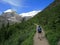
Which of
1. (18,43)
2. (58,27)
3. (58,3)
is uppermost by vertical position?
(58,3)

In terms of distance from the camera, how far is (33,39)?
2398 centimetres

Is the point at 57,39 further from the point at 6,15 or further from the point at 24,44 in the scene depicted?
the point at 6,15

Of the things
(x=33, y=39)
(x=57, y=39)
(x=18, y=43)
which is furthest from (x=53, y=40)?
(x=18, y=43)

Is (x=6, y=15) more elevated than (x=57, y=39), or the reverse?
(x=6, y=15)

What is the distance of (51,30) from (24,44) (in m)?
3.57

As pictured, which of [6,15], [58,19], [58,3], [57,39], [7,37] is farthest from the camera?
[6,15]

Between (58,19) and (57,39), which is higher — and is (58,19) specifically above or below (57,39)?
above

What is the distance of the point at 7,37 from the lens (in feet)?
114

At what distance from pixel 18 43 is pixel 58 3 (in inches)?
519

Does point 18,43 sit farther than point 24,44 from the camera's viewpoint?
Yes

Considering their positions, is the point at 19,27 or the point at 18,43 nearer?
the point at 18,43

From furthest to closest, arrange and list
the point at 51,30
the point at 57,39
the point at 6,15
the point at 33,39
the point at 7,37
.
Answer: the point at 6,15, the point at 7,37, the point at 51,30, the point at 33,39, the point at 57,39

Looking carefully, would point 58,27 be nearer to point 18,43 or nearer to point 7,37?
point 18,43

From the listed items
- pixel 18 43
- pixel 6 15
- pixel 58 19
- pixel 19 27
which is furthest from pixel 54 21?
pixel 6 15
